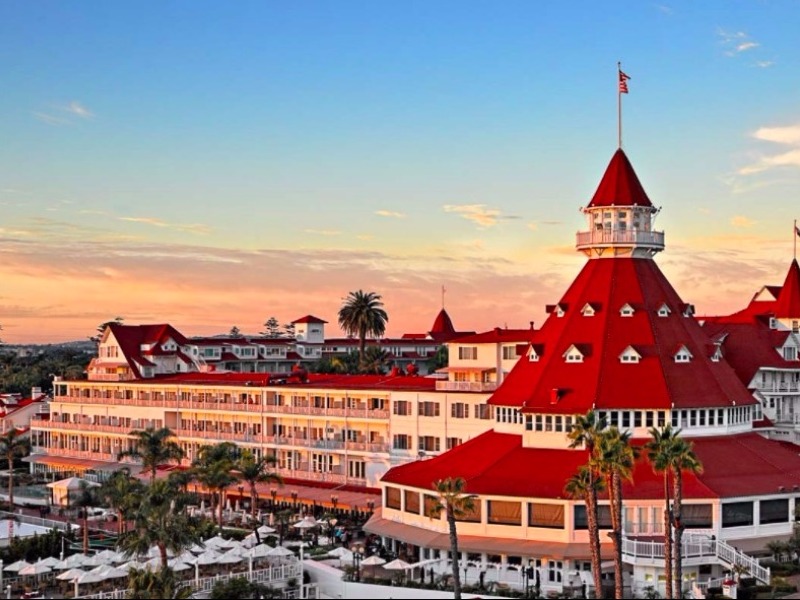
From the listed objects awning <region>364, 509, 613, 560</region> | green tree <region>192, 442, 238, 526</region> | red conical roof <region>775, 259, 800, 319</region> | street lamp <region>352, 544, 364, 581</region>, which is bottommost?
street lamp <region>352, 544, 364, 581</region>

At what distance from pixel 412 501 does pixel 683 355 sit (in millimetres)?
16383

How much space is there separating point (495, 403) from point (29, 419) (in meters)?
68.4

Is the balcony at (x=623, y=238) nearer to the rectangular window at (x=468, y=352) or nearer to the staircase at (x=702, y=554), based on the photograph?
the rectangular window at (x=468, y=352)

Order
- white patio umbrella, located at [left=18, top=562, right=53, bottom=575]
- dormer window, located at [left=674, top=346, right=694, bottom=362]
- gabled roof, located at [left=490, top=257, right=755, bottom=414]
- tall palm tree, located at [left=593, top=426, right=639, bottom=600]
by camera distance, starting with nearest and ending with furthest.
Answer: tall palm tree, located at [left=593, top=426, right=639, bottom=600]
white patio umbrella, located at [left=18, top=562, right=53, bottom=575]
gabled roof, located at [left=490, top=257, right=755, bottom=414]
dormer window, located at [left=674, top=346, right=694, bottom=362]

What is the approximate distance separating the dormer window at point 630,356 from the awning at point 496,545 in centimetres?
1223

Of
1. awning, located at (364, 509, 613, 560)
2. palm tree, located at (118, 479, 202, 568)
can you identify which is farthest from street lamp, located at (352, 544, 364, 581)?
palm tree, located at (118, 479, 202, 568)

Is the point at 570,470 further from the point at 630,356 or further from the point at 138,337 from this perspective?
the point at 138,337

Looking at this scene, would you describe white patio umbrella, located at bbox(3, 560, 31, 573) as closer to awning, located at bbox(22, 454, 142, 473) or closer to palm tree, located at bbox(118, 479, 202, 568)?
palm tree, located at bbox(118, 479, 202, 568)

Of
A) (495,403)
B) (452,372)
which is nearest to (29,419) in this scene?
(452,372)

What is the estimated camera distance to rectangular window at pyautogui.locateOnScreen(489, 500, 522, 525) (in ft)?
204

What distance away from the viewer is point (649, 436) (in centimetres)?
6675

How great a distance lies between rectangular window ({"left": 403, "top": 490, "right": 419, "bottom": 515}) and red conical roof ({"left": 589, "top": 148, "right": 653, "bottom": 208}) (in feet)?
66.6

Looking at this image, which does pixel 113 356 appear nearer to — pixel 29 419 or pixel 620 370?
pixel 29 419

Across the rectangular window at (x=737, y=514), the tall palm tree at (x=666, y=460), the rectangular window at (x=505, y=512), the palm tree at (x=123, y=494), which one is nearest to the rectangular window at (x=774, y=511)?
the rectangular window at (x=737, y=514)
